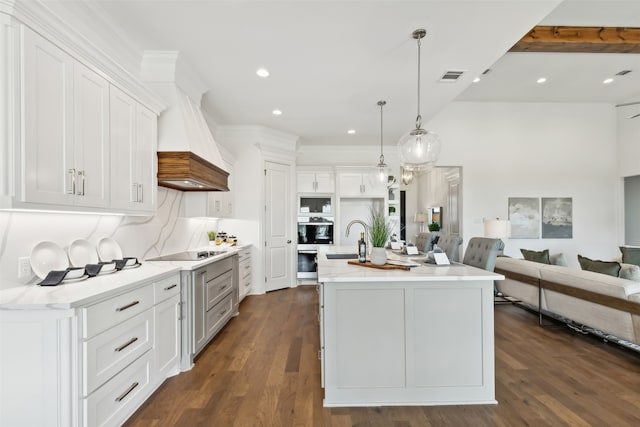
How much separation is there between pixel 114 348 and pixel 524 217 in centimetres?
773

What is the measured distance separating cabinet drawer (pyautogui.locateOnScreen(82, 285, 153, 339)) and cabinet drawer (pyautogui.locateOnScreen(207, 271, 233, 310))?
92 centimetres

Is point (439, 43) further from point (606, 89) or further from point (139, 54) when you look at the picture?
point (606, 89)

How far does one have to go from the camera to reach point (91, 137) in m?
1.93

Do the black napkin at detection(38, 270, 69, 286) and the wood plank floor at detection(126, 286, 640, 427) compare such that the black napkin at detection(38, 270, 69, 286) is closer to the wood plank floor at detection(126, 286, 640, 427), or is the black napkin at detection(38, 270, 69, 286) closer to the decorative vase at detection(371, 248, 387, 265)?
the wood plank floor at detection(126, 286, 640, 427)

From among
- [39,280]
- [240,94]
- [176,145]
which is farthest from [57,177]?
[240,94]

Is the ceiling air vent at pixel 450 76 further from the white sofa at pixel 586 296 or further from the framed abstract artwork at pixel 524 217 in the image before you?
the framed abstract artwork at pixel 524 217

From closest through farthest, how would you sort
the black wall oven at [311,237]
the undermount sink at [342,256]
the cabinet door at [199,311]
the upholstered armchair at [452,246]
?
the cabinet door at [199,311]
the undermount sink at [342,256]
the upholstered armchair at [452,246]
the black wall oven at [311,237]

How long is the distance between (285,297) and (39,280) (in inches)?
135

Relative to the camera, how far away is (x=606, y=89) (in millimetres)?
6059

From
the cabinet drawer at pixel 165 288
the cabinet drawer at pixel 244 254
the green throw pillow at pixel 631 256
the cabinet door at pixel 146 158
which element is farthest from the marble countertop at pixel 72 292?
the green throw pillow at pixel 631 256

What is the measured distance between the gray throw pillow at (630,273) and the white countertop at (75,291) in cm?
415

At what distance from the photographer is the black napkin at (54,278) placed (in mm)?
1727

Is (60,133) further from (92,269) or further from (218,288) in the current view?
(218,288)

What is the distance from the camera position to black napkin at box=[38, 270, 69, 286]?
68.0 inches
